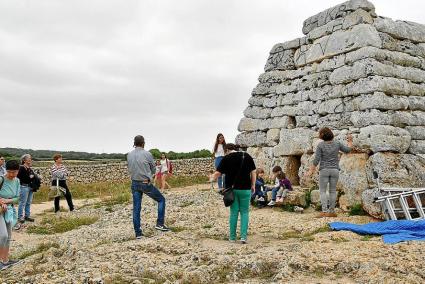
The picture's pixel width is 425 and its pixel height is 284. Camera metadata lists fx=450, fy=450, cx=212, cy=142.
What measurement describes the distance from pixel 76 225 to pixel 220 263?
19.3 ft

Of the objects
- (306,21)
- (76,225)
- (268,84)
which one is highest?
(306,21)

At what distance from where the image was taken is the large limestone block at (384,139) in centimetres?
964

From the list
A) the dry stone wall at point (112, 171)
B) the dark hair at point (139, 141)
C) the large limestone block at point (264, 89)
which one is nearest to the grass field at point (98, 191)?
the dry stone wall at point (112, 171)

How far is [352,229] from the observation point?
25.8 feet

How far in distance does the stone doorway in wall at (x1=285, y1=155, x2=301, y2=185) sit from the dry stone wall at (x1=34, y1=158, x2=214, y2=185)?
13.0 metres

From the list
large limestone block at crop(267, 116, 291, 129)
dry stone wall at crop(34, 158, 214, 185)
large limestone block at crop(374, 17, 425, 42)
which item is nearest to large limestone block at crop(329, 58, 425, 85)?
large limestone block at crop(374, 17, 425, 42)

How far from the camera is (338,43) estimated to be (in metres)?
11.4

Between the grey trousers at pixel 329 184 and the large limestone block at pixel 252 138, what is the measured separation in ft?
14.0

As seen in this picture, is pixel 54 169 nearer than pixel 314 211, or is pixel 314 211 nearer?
pixel 314 211

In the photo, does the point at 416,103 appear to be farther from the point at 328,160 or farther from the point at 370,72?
the point at 328,160

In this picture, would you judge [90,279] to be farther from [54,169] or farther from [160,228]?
[54,169]

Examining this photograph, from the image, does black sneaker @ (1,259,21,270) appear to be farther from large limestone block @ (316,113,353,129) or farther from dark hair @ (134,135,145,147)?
large limestone block @ (316,113,353,129)

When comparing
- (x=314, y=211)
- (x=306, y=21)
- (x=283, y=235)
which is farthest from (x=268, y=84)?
(x=283, y=235)

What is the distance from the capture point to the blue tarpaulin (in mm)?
6968
